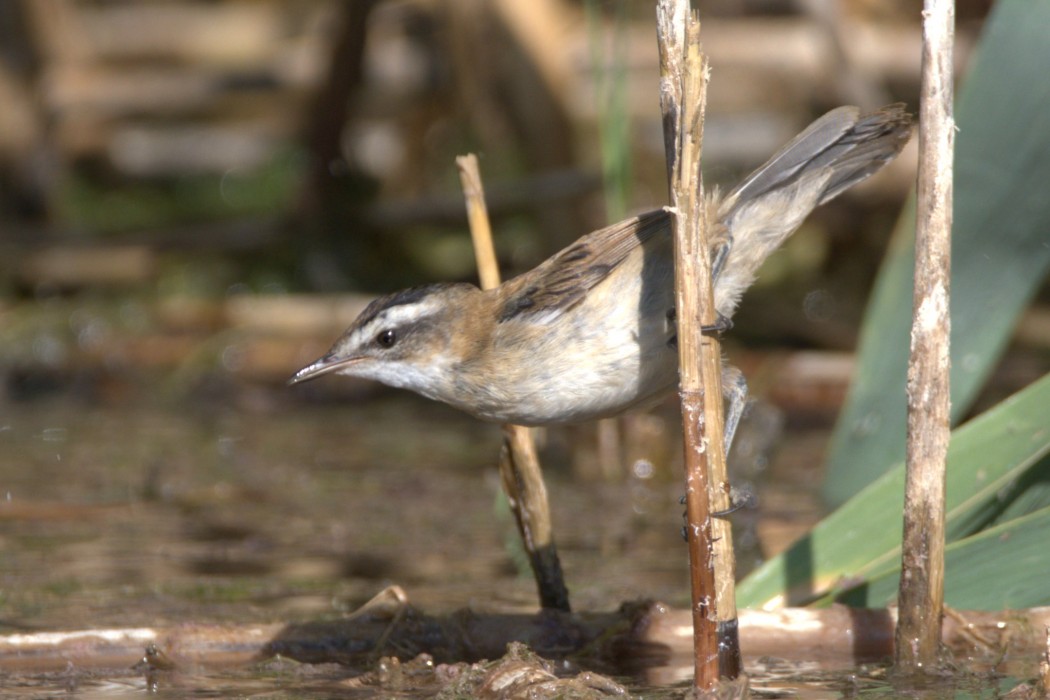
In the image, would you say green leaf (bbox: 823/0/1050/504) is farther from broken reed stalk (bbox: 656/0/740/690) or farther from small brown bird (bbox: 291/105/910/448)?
broken reed stalk (bbox: 656/0/740/690)

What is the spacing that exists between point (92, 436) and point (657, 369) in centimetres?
409

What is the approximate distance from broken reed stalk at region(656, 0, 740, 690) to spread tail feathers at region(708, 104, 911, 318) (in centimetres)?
61

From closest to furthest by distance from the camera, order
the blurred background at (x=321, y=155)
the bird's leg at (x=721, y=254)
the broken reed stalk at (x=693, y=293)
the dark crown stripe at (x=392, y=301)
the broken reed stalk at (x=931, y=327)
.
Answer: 1. the broken reed stalk at (x=693, y=293)
2. the broken reed stalk at (x=931, y=327)
3. the bird's leg at (x=721, y=254)
4. the dark crown stripe at (x=392, y=301)
5. the blurred background at (x=321, y=155)

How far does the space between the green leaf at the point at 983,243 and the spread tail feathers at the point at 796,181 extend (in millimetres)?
539

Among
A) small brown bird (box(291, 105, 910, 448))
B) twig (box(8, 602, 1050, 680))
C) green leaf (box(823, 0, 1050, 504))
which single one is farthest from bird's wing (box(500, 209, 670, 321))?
green leaf (box(823, 0, 1050, 504))

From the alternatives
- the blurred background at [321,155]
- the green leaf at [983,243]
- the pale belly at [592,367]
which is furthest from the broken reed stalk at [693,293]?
the blurred background at [321,155]

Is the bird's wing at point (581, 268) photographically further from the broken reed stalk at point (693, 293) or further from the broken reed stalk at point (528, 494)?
the broken reed stalk at point (693, 293)

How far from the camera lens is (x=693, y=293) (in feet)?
9.87

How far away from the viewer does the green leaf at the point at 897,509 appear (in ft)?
11.9

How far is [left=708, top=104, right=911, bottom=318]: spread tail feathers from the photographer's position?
3.54m

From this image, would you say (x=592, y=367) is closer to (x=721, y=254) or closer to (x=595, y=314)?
(x=595, y=314)

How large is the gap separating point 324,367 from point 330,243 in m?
4.74

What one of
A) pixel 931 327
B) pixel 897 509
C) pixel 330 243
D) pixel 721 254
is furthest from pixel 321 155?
pixel 931 327

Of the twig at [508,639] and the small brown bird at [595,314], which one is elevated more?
the small brown bird at [595,314]
